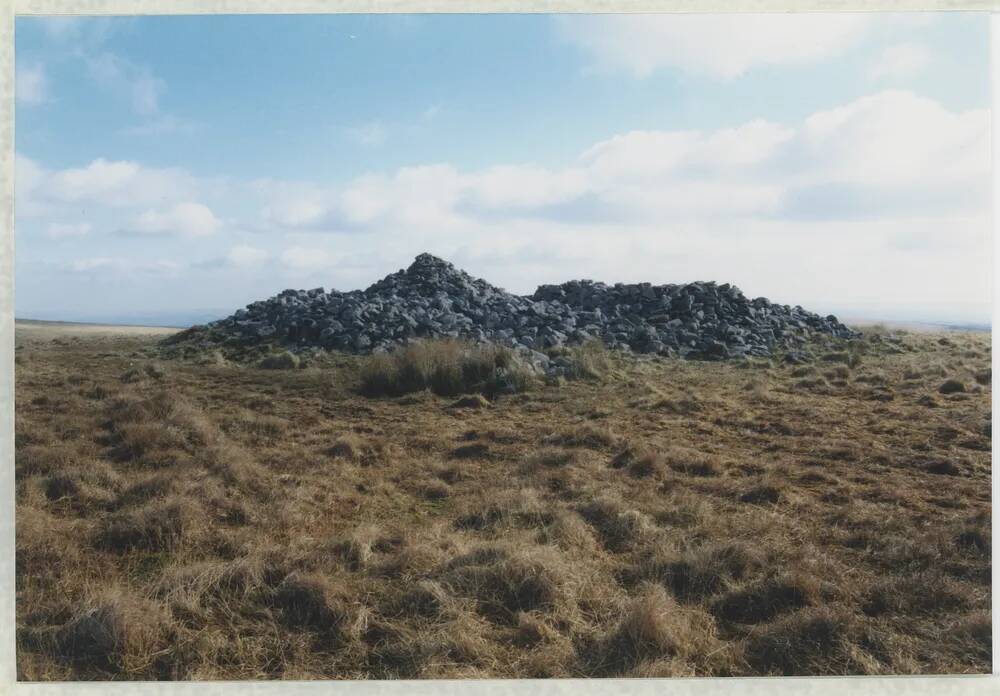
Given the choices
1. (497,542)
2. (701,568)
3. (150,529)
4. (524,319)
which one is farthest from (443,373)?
(701,568)

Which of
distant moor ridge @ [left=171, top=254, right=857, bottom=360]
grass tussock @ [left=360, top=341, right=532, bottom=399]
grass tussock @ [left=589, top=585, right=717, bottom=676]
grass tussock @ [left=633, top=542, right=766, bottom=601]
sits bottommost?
grass tussock @ [left=589, top=585, right=717, bottom=676]

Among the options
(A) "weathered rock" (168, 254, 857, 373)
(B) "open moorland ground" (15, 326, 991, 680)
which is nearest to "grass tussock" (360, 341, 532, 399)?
(A) "weathered rock" (168, 254, 857, 373)

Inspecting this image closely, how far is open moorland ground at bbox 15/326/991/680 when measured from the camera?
346 cm

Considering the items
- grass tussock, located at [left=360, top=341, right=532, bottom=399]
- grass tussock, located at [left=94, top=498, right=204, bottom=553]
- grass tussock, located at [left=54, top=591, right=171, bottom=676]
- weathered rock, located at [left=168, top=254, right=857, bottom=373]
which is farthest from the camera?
weathered rock, located at [left=168, top=254, right=857, bottom=373]

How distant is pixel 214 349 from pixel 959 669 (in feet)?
51.4

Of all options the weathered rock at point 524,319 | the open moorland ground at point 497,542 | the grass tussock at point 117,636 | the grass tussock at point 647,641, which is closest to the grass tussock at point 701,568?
the open moorland ground at point 497,542

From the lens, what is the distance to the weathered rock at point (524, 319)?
15.3 m

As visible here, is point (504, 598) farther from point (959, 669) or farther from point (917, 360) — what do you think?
point (917, 360)

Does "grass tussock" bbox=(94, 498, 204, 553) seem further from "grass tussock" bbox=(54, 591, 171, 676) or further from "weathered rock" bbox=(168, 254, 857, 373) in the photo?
"weathered rock" bbox=(168, 254, 857, 373)

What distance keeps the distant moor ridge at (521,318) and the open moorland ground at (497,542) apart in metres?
6.18

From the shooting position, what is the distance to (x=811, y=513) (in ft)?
17.4

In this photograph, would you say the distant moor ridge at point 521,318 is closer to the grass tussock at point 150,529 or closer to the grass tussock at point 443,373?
the grass tussock at point 443,373

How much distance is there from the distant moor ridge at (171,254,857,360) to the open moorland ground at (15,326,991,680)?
6.18m

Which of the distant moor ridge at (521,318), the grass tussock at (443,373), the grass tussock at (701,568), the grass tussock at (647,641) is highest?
the distant moor ridge at (521,318)
